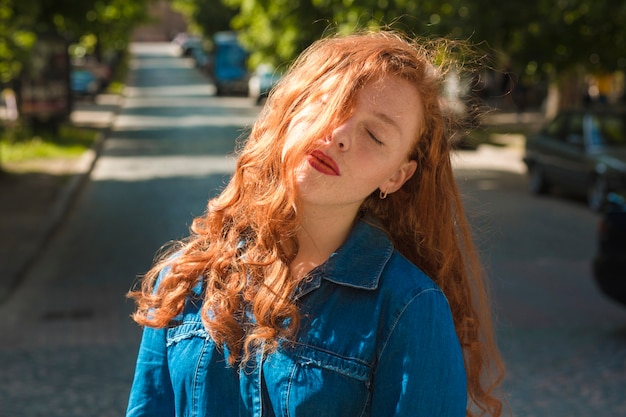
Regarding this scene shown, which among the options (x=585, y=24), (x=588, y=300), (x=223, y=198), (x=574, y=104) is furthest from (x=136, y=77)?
(x=223, y=198)

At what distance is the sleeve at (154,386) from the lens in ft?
6.40

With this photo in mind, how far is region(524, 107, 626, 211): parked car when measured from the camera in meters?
13.9

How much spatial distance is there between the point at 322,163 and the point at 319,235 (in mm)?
169

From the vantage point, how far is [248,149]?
204 cm

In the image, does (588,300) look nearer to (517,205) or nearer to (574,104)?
(517,205)

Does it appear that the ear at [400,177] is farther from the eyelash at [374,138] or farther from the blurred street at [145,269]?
the blurred street at [145,269]

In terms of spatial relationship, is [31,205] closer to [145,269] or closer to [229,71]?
[145,269]

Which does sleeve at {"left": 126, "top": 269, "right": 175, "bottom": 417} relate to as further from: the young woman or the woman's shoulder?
the woman's shoulder

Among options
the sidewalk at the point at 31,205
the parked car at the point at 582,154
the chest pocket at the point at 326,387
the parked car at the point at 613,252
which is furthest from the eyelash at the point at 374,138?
the parked car at the point at 582,154

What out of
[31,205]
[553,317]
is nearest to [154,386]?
[553,317]

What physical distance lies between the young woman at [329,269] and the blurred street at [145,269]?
0.42 m

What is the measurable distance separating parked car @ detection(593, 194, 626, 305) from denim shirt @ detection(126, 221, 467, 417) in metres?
5.97

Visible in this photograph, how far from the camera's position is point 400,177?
1.98m

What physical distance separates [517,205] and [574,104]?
1003cm
